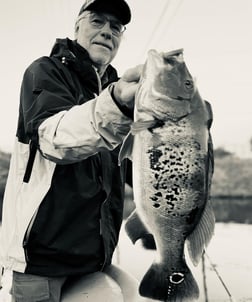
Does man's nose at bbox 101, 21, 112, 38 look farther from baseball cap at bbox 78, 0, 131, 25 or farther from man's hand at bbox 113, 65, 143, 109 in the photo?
man's hand at bbox 113, 65, 143, 109

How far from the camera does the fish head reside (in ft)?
6.32

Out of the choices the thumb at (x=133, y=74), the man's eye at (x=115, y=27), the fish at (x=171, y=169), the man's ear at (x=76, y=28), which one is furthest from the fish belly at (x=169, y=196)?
the man's ear at (x=76, y=28)

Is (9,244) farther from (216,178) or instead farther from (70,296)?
(216,178)

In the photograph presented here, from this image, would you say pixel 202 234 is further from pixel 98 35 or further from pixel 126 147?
pixel 98 35

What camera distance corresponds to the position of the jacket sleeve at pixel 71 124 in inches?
82.6

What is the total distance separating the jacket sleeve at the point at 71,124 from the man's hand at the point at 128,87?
41mm

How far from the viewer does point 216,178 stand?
53.1 m

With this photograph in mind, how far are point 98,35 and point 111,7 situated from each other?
0.20 m

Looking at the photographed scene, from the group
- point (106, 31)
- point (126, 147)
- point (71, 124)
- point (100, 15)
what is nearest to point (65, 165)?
point (71, 124)

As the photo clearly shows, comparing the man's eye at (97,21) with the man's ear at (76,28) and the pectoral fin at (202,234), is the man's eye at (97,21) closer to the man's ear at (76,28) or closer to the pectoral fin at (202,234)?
the man's ear at (76,28)

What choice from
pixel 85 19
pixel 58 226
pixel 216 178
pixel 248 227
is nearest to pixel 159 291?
pixel 58 226

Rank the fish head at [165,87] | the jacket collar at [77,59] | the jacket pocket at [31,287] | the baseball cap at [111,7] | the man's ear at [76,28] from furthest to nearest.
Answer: the man's ear at [76,28] → the baseball cap at [111,7] → the jacket collar at [77,59] → the jacket pocket at [31,287] → the fish head at [165,87]

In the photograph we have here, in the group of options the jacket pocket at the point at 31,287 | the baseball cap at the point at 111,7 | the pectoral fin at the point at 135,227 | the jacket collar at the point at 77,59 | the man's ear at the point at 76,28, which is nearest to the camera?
the pectoral fin at the point at 135,227

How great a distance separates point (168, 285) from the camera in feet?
6.47
